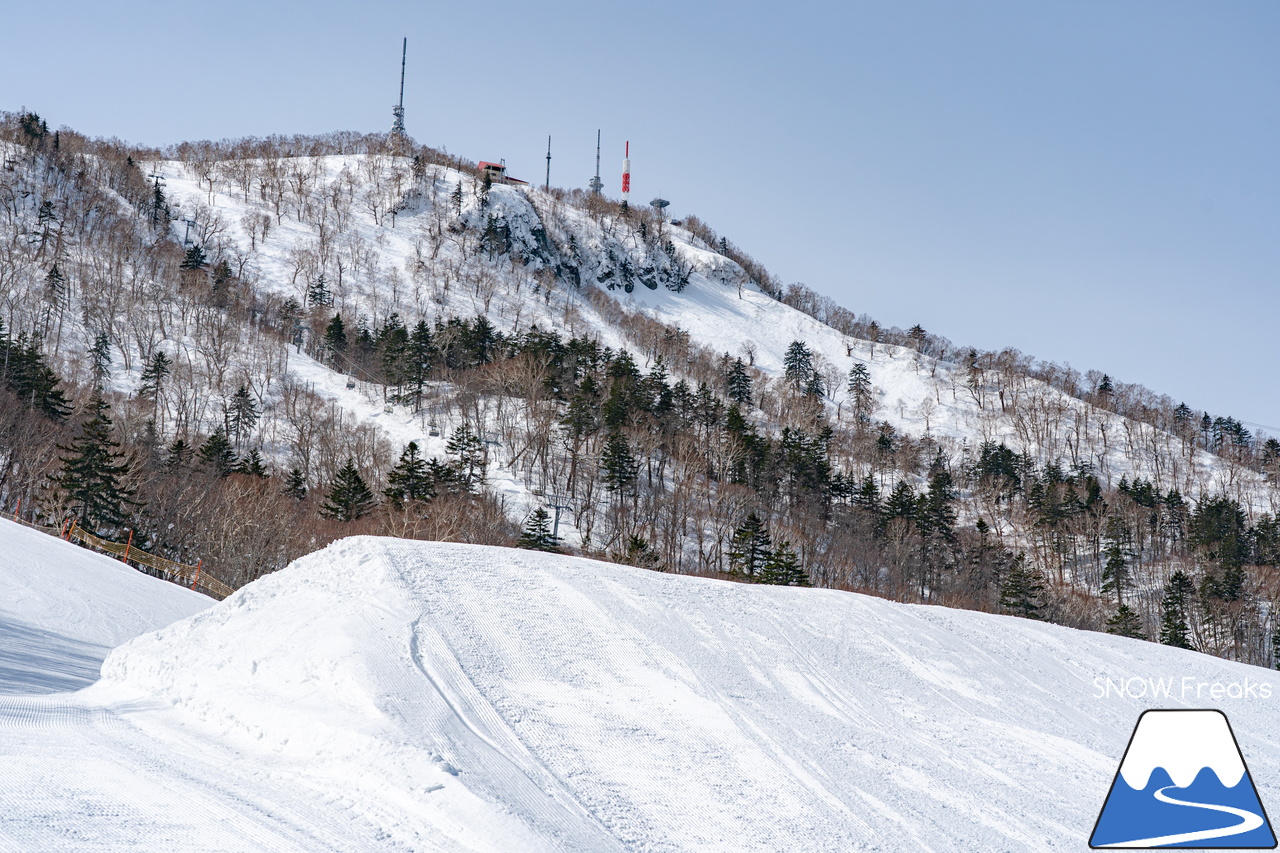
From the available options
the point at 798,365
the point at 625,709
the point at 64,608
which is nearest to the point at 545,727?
the point at 625,709

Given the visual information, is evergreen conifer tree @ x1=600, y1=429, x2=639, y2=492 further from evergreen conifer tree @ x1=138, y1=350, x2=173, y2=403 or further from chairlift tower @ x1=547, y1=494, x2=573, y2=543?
evergreen conifer tree @ x1=138, y1=350, x2=173, y2=403

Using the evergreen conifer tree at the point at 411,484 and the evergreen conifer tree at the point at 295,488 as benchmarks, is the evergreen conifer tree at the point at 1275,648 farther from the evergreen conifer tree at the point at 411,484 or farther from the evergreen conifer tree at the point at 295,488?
the evergreen conifer tree at the point at 295,488

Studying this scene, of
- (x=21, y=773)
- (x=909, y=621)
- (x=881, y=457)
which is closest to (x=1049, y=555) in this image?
(x=881, y=457)

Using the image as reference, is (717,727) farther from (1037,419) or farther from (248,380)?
(1037,419)

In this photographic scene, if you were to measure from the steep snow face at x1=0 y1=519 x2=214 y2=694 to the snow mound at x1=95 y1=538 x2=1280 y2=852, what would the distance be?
103 cm

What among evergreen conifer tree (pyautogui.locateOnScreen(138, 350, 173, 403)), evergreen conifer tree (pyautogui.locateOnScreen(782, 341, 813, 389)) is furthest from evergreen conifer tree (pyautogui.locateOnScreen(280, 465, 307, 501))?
evergreen conifer tree (pyautogui.locateOnScreen(782, 341, 813, 389))

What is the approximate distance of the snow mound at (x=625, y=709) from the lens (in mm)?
7051

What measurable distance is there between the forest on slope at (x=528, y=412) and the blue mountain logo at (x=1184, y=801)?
28449 mm

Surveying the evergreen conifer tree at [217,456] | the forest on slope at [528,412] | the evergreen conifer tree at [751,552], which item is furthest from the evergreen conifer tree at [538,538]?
the evergreen conifer tree at [217,456]

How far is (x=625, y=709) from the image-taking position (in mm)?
9203

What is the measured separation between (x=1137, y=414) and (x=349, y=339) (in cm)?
10472

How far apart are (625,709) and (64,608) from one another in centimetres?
1099

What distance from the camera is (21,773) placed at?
6273 millimetres

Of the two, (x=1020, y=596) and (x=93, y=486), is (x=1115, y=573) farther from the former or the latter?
(x=93, y=486)
